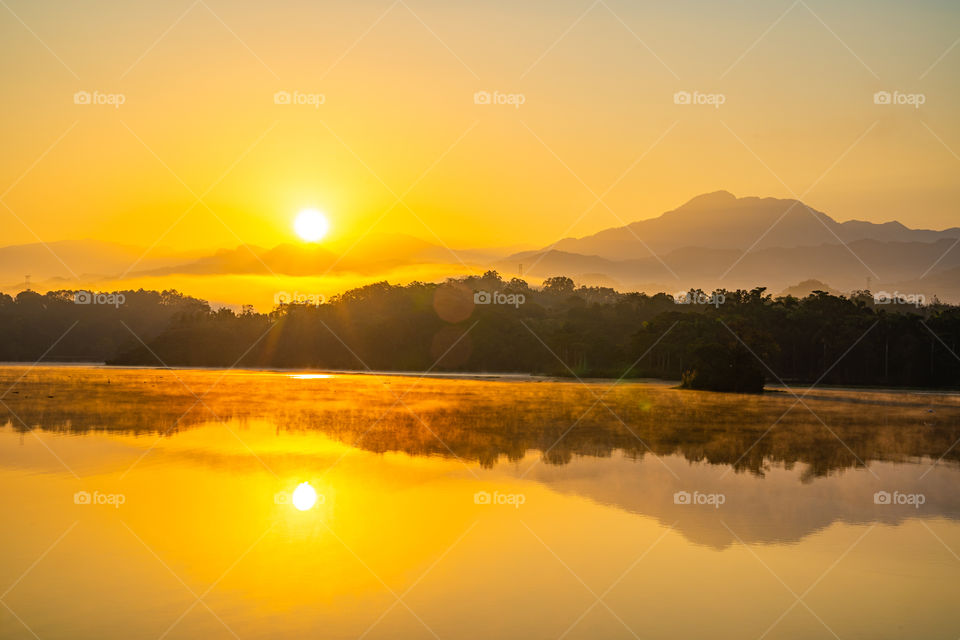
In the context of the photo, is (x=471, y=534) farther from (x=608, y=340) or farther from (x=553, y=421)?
(x=608, y=340)

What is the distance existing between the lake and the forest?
4071cm

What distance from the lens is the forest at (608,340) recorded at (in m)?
99.4

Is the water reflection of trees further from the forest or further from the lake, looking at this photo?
the forest

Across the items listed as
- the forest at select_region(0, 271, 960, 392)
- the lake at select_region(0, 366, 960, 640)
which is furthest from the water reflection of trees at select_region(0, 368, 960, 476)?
the forest at select_region(0, 271, 960, 392)

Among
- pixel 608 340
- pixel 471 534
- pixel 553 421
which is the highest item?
pixel 608 340

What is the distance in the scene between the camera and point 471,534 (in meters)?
19.3

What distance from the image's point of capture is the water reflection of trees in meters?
33.5

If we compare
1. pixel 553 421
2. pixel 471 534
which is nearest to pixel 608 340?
pixel 553 421

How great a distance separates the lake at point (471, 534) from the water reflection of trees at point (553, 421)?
1.28 ft

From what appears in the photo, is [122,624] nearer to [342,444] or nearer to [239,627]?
[239,627]

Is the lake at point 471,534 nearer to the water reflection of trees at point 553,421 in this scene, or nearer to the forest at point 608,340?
the water reflection of trees at point 553,421

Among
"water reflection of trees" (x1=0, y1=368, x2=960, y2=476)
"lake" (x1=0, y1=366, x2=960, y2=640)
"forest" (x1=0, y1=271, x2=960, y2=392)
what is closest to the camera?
"lake" (x1=0, y1=366, x2=960, y2=640)

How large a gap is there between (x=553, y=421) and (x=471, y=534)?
83.3 feet

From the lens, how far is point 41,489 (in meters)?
23.3
